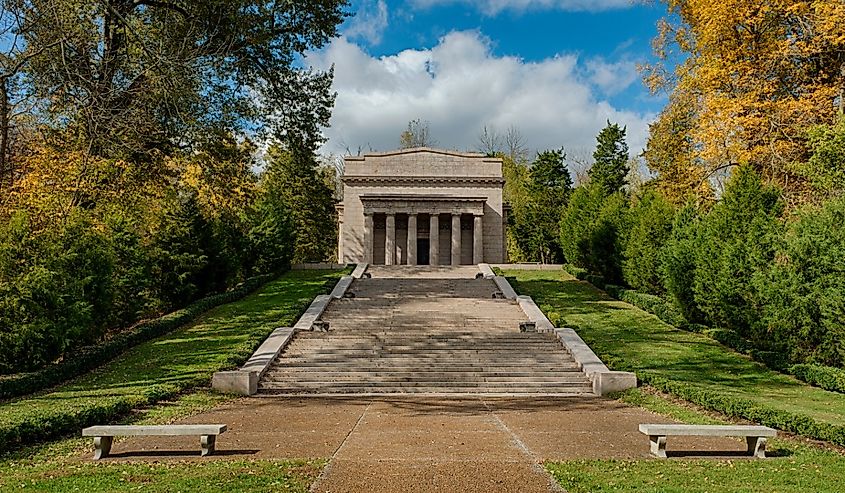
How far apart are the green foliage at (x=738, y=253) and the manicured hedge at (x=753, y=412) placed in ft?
14.3

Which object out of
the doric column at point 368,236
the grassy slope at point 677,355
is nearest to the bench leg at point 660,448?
the grassy slope at point 677,355

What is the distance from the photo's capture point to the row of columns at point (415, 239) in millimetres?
41094

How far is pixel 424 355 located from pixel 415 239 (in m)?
25.4

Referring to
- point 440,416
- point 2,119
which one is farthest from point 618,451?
point 2,119

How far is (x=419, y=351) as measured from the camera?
16906mm

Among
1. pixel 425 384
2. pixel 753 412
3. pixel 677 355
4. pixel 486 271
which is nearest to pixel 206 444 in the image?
pixel 425 384

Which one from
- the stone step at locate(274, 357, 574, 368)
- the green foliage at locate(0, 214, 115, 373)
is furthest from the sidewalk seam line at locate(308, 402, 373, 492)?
the green foliage at locate(0, 214, 115, 373)

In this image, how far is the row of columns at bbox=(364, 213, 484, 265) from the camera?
1618 inches

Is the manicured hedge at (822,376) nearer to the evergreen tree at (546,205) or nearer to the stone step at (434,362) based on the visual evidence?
the stone step at (434,362)

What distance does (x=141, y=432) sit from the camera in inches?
313

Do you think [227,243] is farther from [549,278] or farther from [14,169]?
[549,278]

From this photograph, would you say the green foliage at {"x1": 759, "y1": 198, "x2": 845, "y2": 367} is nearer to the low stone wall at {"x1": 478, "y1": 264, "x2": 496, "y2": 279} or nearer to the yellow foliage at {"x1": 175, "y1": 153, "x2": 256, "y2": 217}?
the yellow foliage at {"x1": 175, "y1": 153, "x2": 256, "y2": 217}

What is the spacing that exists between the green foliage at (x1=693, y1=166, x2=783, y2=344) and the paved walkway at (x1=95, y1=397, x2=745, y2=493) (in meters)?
6.43

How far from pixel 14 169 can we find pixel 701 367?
1991cm
